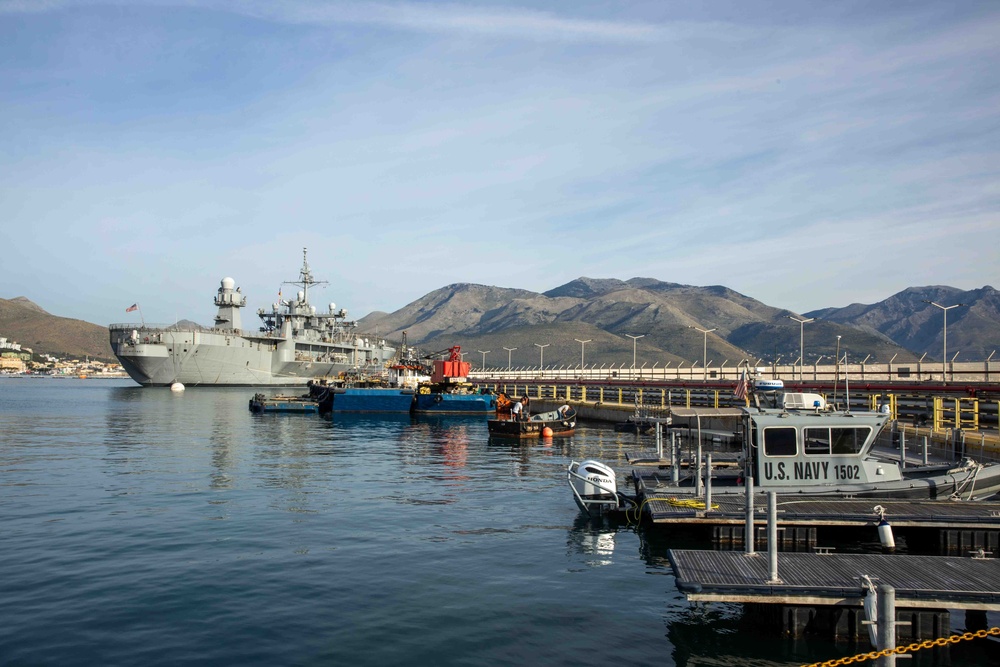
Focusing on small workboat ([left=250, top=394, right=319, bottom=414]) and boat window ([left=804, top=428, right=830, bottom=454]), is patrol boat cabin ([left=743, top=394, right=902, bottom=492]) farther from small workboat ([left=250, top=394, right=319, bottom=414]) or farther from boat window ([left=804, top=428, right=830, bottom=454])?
small workboat ([left=250, top=394, right=319, bottom=414])

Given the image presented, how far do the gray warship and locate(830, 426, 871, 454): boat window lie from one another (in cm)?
12289

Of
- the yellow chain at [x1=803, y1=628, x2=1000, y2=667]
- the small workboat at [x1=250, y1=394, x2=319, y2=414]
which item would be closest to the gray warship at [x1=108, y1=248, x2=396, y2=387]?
the small workboat at [x1=250, y1=394, x2=319, y2=414]

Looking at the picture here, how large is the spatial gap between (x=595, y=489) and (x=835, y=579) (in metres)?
10.4

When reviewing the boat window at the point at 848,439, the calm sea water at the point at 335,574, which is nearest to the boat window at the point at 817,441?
the boat window at the point at 848,439

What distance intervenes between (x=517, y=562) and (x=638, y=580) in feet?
10.5

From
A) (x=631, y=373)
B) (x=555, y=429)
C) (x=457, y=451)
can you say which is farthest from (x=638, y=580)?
(x=631, y=373)

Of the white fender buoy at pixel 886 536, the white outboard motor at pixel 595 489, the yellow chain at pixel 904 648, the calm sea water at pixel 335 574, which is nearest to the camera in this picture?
the yellow chain at pixel 904 648

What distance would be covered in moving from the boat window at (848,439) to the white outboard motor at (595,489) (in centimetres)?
693

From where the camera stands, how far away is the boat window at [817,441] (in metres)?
21.0

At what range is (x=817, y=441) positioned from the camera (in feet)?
70.2

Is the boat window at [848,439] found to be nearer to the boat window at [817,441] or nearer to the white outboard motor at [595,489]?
the boat window at [817,441]

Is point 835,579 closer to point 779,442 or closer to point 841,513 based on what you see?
point 841,513

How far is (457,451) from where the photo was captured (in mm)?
44938

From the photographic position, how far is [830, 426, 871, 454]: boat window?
20.9 metres
